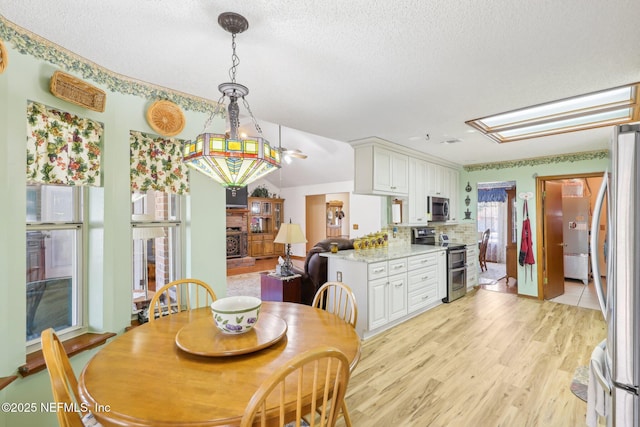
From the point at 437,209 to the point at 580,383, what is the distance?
2.98 metres

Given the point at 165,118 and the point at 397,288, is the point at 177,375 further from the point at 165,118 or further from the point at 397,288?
the point at 397,288

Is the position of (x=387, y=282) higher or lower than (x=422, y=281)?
higher

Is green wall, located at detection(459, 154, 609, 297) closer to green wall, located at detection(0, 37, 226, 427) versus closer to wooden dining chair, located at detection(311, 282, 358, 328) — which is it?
wooden dining chair, located at detection(311, 282, 358, 328)

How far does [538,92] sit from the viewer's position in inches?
91.7

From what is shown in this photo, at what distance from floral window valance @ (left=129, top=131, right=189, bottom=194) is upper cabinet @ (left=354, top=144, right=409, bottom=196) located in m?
2.11

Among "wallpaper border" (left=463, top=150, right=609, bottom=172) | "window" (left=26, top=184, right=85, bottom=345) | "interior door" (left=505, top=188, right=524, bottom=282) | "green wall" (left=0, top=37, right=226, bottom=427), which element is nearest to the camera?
"green wall" (left=0, top=37, right=226, bottom=427)

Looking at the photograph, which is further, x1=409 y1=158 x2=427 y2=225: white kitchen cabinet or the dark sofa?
x1=409 y1=158 x2=427 y2=225: white kitchen cabinet

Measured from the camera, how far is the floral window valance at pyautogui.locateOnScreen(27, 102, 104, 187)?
5.56 ft

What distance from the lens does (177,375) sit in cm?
119

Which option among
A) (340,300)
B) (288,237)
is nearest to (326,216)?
(288,237)

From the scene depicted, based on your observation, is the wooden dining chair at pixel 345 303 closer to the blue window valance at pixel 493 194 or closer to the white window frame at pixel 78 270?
the white window frame at pixel 78 270

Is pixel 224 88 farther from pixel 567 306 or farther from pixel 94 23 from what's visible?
pixel 567 306

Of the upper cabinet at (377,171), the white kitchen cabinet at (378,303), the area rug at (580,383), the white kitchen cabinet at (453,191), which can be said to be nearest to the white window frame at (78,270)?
the white kitchen cabinet at (378,303)

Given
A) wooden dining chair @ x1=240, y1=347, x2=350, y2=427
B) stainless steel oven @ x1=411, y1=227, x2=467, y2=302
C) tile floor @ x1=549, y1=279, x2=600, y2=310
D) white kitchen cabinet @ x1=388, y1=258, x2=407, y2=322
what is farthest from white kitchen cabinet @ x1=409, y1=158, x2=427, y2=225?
wooden dining chair @ x1=240, y1=347, x2=350, y2=427
